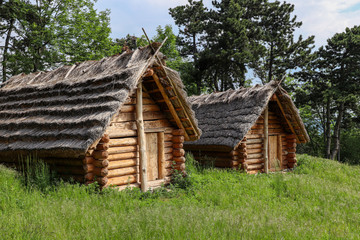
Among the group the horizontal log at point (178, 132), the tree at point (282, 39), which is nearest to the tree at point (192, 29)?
the tree at point (282, 39)

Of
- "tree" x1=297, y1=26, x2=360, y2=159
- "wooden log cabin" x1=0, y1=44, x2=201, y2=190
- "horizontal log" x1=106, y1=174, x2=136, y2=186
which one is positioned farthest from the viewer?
"tree" x1=297, y1=26, x2=360, y2=159

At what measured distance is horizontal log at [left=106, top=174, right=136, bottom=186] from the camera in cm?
960

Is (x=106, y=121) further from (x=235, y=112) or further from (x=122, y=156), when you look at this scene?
(x=235, y=112)

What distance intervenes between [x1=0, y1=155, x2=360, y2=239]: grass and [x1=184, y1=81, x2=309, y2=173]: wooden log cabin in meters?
3.35

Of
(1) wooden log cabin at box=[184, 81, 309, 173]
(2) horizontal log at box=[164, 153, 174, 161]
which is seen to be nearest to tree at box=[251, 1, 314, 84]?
(1) wooden log cabin at box=[184, 81, 309, 173]

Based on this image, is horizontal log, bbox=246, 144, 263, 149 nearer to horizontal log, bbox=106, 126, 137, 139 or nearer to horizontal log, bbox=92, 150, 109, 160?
horizontal log, bbox=106, 126, 137, 139

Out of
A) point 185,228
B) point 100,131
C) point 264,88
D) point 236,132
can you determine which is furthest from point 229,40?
point 185,228

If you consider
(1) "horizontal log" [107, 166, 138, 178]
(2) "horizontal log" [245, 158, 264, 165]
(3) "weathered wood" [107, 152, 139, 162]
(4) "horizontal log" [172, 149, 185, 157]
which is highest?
(3) "weathered wood" [107, 152, 139, 162]

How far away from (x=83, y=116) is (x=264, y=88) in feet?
30.2

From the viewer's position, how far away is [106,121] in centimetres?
830

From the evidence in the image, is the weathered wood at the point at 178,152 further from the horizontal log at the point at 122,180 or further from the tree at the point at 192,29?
the tree at the point at 192,29

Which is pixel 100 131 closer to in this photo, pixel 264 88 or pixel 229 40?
pixel 264 88

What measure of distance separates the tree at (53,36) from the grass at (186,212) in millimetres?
17563

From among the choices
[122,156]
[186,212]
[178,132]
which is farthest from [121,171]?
[186,212]
